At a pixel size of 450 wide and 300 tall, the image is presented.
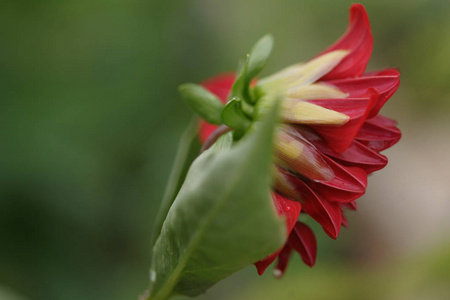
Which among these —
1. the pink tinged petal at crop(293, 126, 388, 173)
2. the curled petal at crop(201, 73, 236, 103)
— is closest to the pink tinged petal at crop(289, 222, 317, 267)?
the pink tinged petal at crop(293, 126, 388, 173)

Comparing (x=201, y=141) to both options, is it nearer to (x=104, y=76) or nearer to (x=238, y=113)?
(x=238, y=113)

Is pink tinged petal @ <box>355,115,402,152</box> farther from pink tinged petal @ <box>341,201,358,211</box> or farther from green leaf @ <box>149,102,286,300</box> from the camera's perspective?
green leaf @ <box>149,102,286,300</box>

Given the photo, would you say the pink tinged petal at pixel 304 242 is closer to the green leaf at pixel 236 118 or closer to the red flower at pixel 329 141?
the red flower at pixel 329 141

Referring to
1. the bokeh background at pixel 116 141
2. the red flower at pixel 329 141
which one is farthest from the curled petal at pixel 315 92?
the bokeh background at pixel 116 141

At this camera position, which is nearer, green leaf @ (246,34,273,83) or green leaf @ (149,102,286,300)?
green leaf @ (149,102,286,300)

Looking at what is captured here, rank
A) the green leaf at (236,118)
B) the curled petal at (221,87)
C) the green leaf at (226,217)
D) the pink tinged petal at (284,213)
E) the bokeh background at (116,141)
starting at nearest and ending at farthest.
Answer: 1. the green leaf at (226,217)
2. the pink tinged petal at (284,213)
3. the green leaf at (236,118)
4. the curled petal at (221,87)
5. the bokeh background at (116,141)

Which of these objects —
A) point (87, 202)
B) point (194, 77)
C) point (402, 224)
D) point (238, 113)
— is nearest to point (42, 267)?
point (87, 202)
